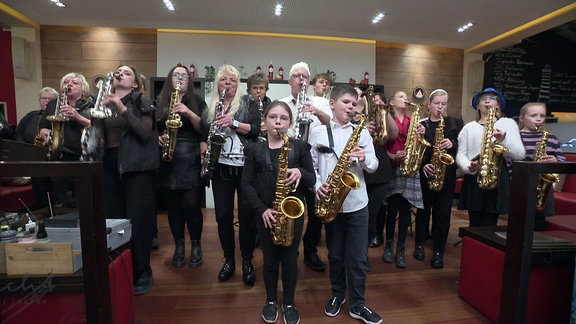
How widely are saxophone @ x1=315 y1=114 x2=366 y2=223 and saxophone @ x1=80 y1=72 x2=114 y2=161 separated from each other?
162 centimetres

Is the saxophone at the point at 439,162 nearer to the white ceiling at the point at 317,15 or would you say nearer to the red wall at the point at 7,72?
the white ceiling at the point at 317,15

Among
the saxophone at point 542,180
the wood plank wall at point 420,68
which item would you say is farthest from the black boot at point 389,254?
the wood plank wall at point 420,68

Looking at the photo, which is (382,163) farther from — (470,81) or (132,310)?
(470,81)

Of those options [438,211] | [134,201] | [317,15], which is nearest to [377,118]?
[438,211]

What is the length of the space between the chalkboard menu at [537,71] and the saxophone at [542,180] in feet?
21.2

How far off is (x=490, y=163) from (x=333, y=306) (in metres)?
1.80

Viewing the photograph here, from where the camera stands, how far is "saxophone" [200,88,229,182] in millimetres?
2529

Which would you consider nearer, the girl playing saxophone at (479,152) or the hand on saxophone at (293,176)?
the hand on saxophone at (293,176)

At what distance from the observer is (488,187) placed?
265 cm

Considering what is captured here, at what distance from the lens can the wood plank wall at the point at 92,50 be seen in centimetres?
682

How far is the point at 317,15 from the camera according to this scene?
19.9 feet

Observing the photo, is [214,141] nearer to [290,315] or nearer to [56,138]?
[56,138]

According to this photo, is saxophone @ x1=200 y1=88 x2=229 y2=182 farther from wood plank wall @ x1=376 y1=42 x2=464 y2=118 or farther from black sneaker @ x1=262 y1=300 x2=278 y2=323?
wood plank wall @ x1=376 y1=42 x2=464 y2=118

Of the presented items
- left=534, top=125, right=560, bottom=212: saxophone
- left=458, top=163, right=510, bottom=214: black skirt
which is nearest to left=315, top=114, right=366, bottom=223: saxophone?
left=458, top=163, right=510, bottom=214: black skirt
